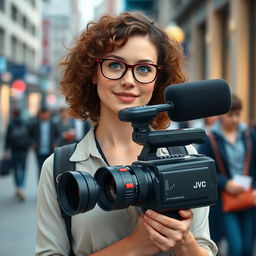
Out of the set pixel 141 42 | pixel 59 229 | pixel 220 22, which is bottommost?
pixel 59 229

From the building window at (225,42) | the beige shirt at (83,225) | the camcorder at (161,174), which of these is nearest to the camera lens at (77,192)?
the camcorder at (161,174)

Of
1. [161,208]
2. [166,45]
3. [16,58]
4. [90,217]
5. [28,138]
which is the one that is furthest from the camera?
[16,58]

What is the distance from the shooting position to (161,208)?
5.51 feet

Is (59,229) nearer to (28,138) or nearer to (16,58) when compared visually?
(28,138)

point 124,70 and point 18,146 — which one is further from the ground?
point 124,70

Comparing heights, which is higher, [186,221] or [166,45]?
[166,45]

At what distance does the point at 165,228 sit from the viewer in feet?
5.64

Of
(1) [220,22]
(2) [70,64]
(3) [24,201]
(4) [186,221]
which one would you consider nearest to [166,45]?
(2) [70,64]

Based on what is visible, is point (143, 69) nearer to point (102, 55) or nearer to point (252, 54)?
point (102, 55)

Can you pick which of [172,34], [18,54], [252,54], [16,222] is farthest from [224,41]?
[18,54]

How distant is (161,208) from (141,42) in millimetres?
686

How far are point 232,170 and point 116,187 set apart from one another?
333 centimetres

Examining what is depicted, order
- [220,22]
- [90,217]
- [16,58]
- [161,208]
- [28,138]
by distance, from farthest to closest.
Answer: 1. [16,58]
2. [220,22]
3. [28,138]
4. [90,217]
5. [161,208]

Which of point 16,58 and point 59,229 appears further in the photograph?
point 16,58
